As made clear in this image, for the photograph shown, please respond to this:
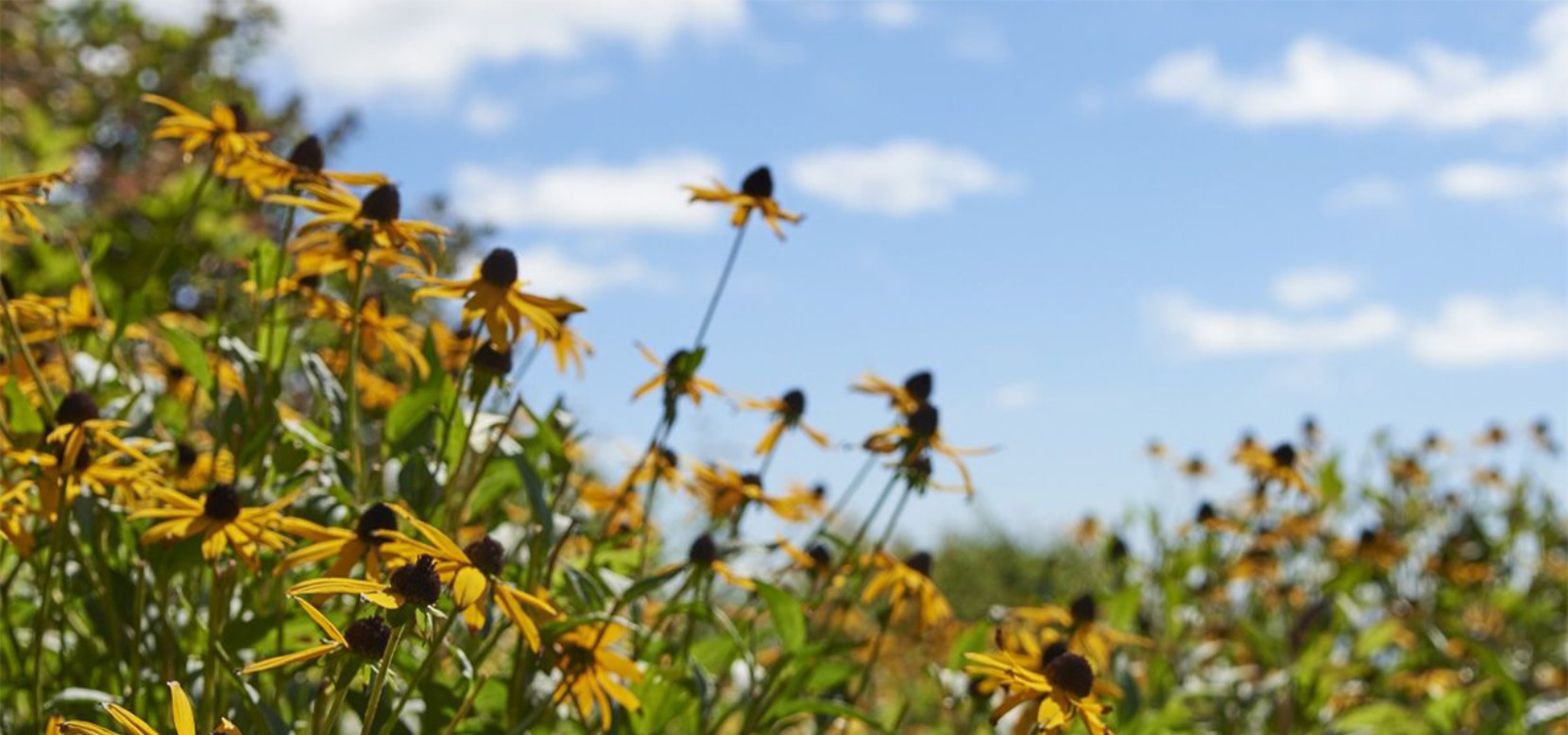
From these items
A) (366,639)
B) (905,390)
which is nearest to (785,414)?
(905,390)

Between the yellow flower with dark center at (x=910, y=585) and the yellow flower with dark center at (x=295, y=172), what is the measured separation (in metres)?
0.94

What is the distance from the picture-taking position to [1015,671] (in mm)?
1576

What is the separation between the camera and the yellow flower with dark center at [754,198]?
92.6 inches

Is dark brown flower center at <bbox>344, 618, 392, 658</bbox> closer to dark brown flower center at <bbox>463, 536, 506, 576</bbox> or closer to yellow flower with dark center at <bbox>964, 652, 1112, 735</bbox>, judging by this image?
dark brown flower center at <bbox>463, 536, 506, 576</bbox>

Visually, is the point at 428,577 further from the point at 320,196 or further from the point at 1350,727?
the point at 1350,727

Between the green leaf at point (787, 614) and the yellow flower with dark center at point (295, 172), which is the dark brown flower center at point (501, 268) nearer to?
the yellow flower with dark center at point (295, 172)

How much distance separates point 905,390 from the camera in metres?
2.51

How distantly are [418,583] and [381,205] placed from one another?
829 mm

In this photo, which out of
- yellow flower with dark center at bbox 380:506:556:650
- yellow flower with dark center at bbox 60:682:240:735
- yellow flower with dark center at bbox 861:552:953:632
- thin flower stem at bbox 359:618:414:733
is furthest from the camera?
yellow flower with dark center at bbox 861:552:953:632

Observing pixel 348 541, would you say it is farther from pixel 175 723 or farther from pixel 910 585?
pixel 910 585

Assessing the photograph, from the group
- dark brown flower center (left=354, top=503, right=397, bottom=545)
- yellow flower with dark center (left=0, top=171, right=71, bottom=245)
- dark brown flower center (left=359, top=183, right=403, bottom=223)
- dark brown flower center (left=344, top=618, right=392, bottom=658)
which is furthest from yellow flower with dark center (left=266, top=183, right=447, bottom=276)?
dark brown flower center (left=344, top=618, right=392, bottom=658)

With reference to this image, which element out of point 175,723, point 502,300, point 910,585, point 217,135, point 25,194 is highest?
point 217,135

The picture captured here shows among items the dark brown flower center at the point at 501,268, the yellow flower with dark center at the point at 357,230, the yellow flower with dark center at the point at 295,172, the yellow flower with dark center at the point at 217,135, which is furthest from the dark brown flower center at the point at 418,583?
the yellow flower with dark center at the point at 217,135

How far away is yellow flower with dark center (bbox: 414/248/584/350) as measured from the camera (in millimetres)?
1839
